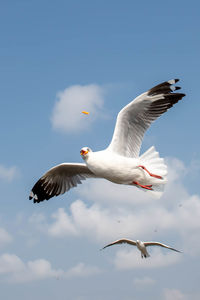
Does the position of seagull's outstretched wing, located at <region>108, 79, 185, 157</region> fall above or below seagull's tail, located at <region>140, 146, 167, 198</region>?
above

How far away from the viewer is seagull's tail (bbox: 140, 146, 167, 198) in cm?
988

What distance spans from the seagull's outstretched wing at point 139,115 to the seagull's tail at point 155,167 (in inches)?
11.7

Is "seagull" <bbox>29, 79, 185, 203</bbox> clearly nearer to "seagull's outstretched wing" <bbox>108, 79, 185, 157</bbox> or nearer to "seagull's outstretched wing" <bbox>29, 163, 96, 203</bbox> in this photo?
"seagull's outstretched wing" <bbox>108, 79, 185, 157</bbox>

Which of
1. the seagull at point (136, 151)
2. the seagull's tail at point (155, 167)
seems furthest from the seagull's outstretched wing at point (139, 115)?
the seagull's tail at point (155, 167)

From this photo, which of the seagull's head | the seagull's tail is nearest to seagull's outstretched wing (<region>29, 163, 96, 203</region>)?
the seagull's tail

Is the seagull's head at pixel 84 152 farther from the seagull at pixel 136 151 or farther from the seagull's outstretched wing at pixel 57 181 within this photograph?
the seagull's outstretched wing at pixel 57 181

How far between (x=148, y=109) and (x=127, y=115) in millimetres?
538

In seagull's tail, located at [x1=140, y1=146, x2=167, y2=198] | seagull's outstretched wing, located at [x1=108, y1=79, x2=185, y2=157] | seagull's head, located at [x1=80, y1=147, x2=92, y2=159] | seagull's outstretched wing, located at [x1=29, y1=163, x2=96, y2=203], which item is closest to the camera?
seagull's head, located at [x1=80, y1=147, x2=92, y2=159]

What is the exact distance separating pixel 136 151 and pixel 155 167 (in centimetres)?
56

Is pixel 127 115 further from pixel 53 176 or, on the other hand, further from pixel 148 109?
pixel 53 176

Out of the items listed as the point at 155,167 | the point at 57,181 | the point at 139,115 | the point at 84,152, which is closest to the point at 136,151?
the point at 155,167

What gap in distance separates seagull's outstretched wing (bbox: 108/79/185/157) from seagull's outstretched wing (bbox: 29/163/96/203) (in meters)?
1.74

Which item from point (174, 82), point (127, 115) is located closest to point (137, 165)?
point (127, 115)

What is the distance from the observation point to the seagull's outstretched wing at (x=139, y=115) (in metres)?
9.72
